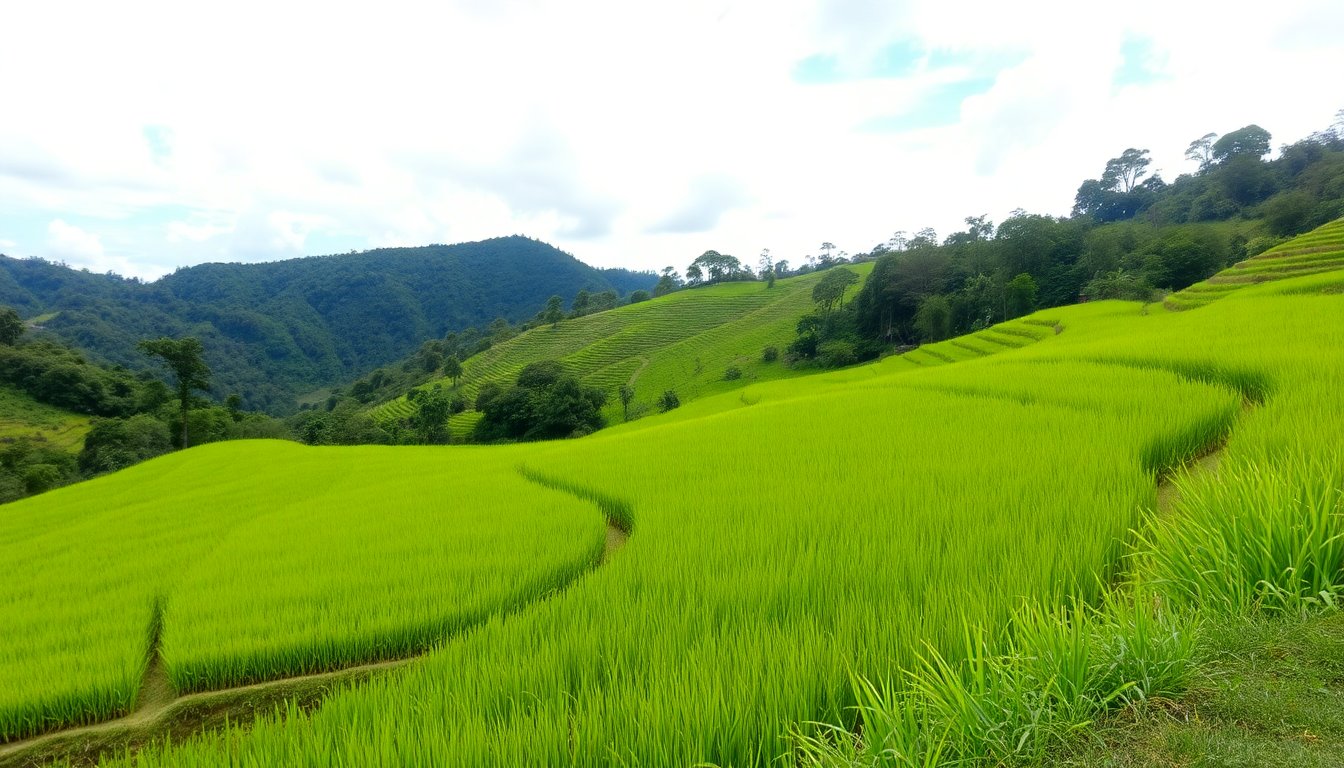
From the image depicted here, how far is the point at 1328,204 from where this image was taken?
37.7 m

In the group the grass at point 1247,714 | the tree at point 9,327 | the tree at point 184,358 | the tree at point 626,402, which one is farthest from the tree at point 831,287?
the tree at point 9,327

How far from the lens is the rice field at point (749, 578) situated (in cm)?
168

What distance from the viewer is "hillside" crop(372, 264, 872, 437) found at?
55750 mm

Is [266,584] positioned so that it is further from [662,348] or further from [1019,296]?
[662,348]

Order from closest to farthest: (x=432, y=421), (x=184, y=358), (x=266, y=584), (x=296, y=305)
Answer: (x=266, y=584)
(x=184, y=358)
(x=432, y=421)
(x=296, y=305)

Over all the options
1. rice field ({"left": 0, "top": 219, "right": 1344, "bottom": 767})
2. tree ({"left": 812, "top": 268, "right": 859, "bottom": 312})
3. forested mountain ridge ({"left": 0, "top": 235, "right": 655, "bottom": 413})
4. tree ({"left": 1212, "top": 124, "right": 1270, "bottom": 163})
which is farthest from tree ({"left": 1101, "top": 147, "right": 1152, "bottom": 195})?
forested mountain ridge ({"left": 0, "top": 235, "right": 655, "bottom": 413})

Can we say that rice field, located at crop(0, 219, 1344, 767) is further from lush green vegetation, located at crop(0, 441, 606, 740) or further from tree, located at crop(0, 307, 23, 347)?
tree, located at crop(0, 307, 23, 347)

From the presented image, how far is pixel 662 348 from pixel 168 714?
222ft

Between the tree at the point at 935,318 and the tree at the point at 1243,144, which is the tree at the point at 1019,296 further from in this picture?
the tree at the point at 1243,144

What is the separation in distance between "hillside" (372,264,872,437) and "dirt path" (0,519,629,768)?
4387 cm

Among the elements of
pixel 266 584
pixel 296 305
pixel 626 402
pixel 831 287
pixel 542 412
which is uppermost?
pixel 296 305

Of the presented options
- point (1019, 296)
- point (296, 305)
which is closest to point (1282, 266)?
point (1019, 296)

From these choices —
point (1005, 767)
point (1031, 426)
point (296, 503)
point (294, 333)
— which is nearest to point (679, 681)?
point (1005, 767)

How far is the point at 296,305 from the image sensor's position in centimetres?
14175
